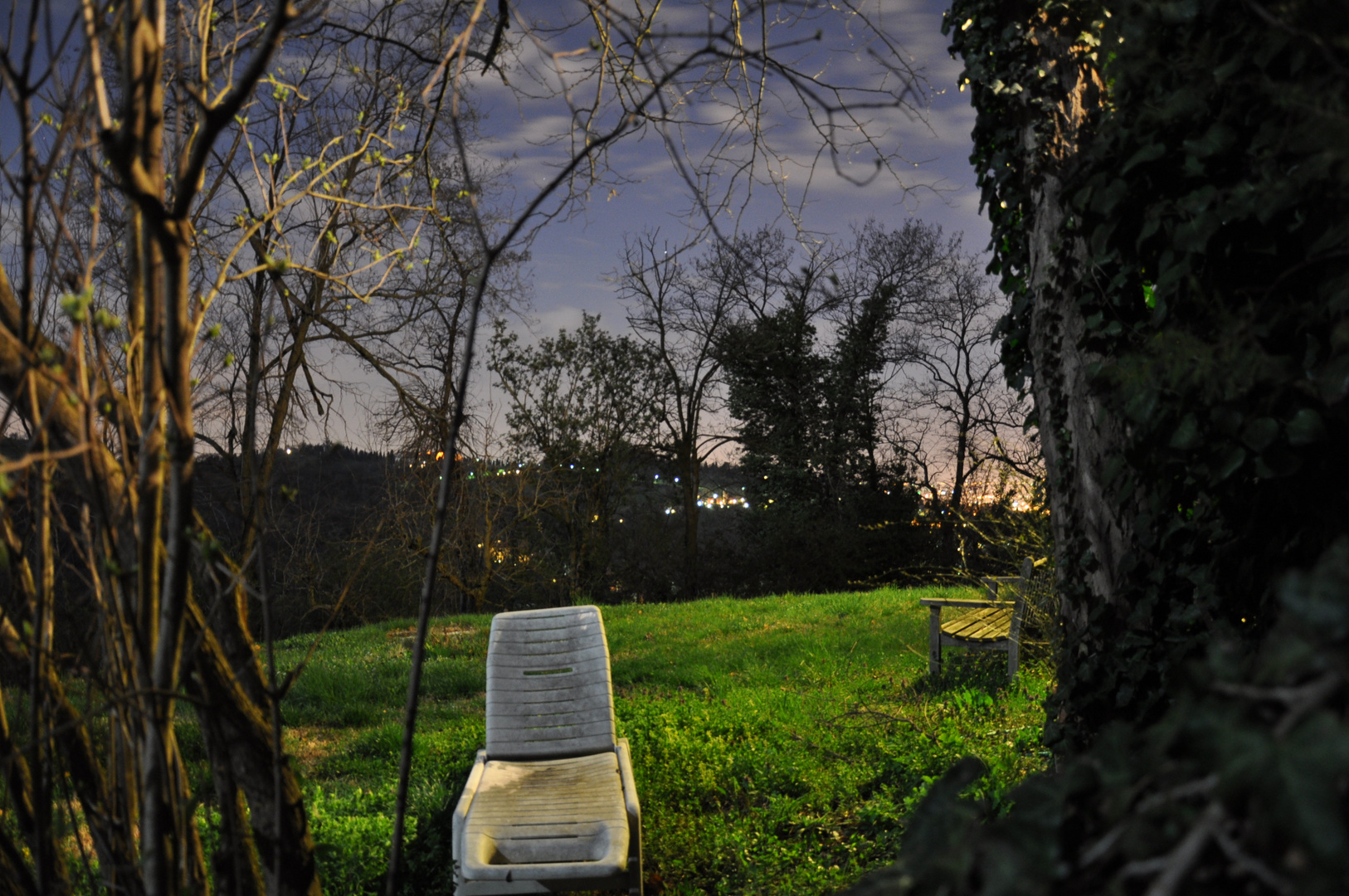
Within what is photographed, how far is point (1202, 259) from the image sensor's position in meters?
2.07

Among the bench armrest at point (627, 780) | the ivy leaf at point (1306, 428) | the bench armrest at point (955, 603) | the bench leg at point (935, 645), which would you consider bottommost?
the bench armrest at point (627, 780)

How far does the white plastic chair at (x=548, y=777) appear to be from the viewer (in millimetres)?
3311

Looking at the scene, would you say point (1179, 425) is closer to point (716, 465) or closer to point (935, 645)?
point (935, 645)

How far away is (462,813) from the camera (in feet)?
12.0

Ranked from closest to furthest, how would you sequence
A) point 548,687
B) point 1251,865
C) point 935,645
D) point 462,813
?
point 1251,865, point 462,813, point 548,687, point 935,645

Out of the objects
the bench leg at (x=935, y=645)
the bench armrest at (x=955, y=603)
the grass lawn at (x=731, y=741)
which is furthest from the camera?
the bench leg at (x=935, y=645)

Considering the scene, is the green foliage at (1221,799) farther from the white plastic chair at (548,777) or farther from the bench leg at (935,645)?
the bench leg at (935,645)

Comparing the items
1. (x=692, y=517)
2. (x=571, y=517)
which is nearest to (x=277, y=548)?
(x=571, y=517)

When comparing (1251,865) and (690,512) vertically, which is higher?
(690,512)

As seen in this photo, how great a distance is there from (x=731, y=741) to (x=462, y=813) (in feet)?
7.92

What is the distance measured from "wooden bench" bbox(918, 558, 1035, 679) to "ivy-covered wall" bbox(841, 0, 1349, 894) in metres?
3.21

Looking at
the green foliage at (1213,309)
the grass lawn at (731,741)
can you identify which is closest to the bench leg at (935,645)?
the grass lawn at (731,741)

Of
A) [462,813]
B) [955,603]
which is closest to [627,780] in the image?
[462,813]

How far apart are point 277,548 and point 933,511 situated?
33.4 ft
